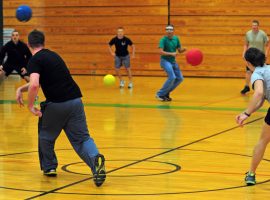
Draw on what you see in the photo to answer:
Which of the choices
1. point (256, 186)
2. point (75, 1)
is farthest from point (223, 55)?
point (256, 186)

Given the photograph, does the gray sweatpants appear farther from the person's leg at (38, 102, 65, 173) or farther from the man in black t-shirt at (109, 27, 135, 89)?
the man in black t-shirt at (109, 27, 135, 89)

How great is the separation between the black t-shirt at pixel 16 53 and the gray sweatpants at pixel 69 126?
33.3ft

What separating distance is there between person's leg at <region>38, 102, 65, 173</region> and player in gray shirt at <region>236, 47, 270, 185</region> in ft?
7.30

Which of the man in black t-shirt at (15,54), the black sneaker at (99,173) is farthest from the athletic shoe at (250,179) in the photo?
the man in black t-shirt at (15,54)

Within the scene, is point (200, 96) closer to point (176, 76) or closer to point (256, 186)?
point (176, 76)

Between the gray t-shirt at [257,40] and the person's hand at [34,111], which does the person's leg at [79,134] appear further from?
the gray t-shirt at [257,40]

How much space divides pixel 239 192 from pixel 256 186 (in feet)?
1.38

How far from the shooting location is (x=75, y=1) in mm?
29312

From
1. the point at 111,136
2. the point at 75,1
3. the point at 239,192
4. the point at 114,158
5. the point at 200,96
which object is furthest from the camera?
the point at 75,1

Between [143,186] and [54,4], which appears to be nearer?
[143,186]

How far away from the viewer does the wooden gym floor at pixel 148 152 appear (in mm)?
8453

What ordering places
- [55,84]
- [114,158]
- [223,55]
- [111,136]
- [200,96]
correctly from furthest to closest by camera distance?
1. [223,55]
2. [200,96]
3. [111,136]
4. [114,158]
5. [55,84]

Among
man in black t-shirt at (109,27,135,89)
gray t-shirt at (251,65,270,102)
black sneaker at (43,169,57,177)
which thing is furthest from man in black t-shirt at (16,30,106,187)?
man in black t-shirt at (109,27,135,89)

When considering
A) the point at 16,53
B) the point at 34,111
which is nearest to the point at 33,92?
the point at 34,111
